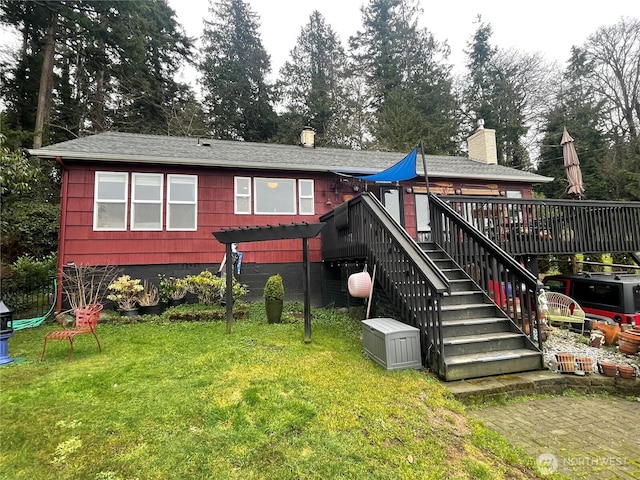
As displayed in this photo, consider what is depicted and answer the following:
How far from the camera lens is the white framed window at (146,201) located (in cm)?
776

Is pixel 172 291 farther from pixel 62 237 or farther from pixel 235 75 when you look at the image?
pixel 235 75

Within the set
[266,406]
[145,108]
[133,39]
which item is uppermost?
[133,39]

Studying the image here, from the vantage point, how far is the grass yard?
2.27m

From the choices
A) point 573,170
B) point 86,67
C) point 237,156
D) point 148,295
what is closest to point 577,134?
point 573,170

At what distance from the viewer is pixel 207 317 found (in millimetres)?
6754

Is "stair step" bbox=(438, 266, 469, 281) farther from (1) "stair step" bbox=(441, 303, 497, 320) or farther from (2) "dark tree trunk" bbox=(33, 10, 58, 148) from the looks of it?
(2) "dark tree trunk" bbox=(33, 10, 58, 148)

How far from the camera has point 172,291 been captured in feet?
24.8

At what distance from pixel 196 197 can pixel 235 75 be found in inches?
631

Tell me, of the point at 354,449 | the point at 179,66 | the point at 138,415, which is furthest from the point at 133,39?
the point at 354,449

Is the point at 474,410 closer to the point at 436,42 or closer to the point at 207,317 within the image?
the point at 207,317

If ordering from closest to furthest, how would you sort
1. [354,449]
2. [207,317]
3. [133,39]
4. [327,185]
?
[354,449] < [207,317] < [327,185] < [133,39]

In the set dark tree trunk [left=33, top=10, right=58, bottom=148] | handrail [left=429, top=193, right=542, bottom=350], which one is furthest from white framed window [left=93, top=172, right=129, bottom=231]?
dark tree trunk [left=33, top=10, right=58, bottom=148]

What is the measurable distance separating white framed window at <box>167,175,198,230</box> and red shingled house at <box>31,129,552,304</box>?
0.02m

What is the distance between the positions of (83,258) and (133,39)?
12.4 m
